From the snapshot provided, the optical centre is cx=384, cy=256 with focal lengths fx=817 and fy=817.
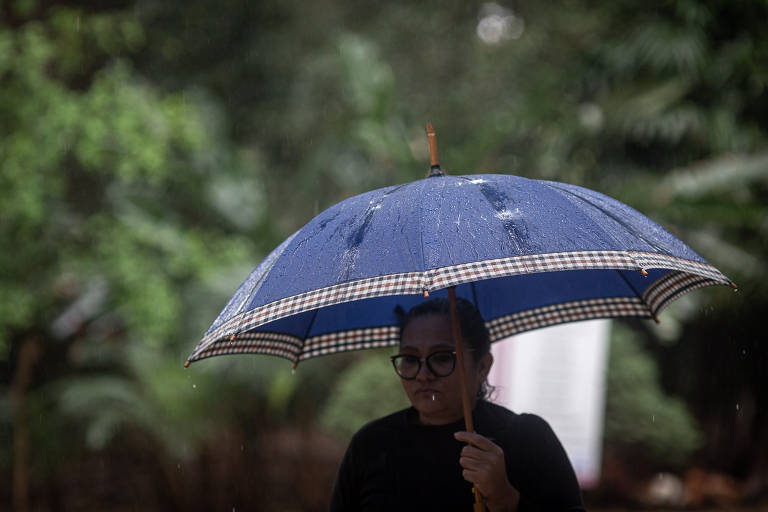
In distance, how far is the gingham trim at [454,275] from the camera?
2.09m

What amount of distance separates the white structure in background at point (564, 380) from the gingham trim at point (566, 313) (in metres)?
4.78

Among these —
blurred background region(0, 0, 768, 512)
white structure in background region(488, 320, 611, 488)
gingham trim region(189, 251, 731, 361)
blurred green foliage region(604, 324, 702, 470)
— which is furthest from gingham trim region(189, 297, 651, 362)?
blurred green foliage region(604, 324, 702, 470)

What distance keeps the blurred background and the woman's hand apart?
553 centimetres

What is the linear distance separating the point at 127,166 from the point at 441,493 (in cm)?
562

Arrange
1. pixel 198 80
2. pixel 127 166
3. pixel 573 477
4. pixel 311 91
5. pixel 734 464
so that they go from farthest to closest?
pixel 311 91, pixel 198 80, pixel 734 464, pixel 127 166, pixel 573 477

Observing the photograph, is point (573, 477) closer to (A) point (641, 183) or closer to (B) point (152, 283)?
(B) point (152, 283)

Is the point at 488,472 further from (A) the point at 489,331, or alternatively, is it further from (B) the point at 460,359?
(A) the point at 489,331

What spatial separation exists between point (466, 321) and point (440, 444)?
41 cm

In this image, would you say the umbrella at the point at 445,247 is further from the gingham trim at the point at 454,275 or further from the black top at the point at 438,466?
the black top at the point at 438,466

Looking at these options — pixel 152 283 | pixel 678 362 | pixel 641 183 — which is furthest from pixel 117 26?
pixel 678 362

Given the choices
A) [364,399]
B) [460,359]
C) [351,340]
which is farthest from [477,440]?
[364,399]

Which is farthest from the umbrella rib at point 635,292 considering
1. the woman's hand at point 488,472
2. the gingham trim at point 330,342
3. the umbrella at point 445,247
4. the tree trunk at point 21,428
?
the tree trunk at point 21,428

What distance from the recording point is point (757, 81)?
957 cm

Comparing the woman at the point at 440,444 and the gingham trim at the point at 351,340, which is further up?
the gingham trim at the point at 351,340
